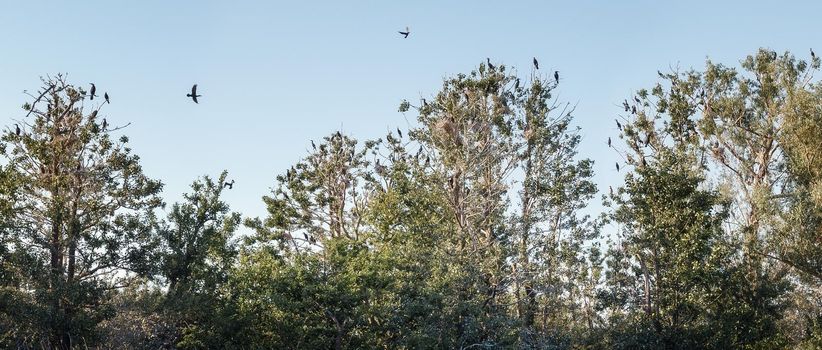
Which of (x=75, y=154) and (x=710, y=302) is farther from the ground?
(x=75, y=154)

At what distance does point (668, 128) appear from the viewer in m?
34.4

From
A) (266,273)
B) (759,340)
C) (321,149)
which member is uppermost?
(321,149)

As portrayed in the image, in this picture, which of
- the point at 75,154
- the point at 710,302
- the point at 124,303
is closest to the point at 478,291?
the point at 710,302

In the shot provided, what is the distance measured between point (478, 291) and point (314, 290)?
5568 millimetres

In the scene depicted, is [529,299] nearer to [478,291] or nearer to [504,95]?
[478,291]

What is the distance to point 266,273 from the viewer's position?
83.2 feet

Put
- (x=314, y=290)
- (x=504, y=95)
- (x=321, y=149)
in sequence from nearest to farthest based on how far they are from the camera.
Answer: (x=314, y=290), (x=504, y=95), (x=321, y=149)

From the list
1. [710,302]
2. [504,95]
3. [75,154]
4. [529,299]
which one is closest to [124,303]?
[75,154]

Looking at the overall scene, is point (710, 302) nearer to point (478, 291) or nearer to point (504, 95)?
point (478, 291)

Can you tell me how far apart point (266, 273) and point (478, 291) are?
7.26m

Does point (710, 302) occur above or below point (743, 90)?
below

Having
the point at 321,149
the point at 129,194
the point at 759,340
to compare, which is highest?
the point at 321,149

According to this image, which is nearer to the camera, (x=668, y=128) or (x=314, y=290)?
(x=314, y=290)

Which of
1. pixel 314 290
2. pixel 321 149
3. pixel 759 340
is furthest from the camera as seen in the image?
pixel 321 149
